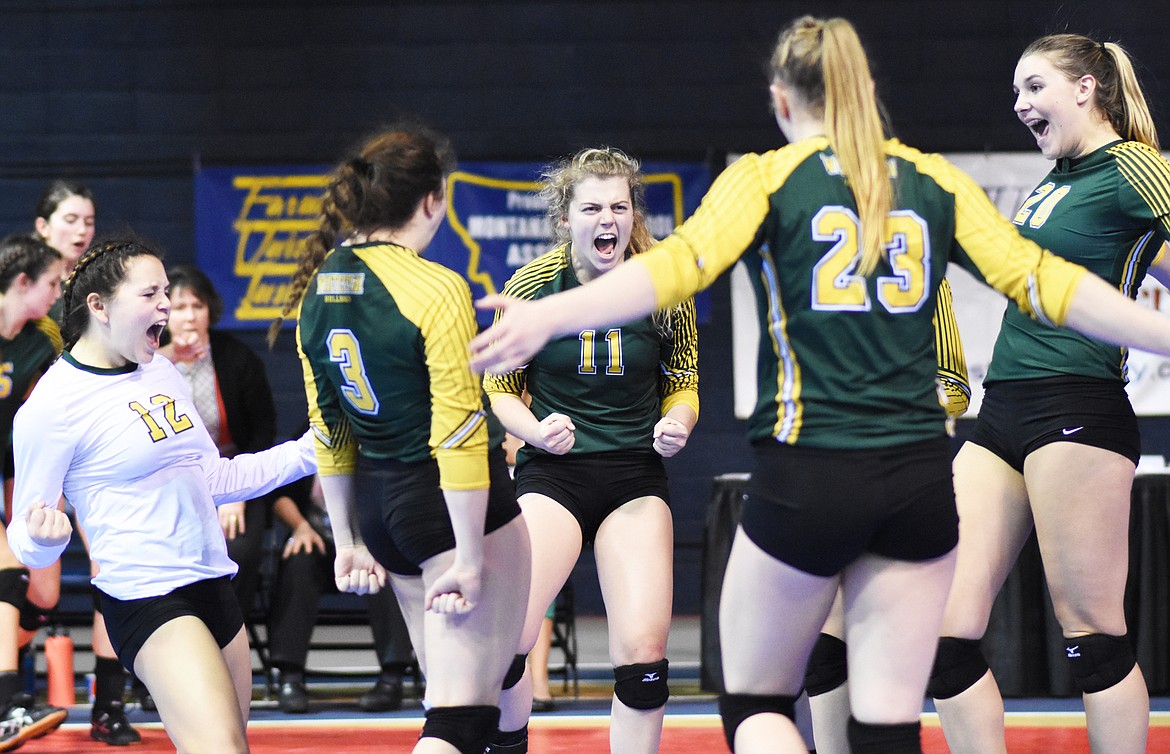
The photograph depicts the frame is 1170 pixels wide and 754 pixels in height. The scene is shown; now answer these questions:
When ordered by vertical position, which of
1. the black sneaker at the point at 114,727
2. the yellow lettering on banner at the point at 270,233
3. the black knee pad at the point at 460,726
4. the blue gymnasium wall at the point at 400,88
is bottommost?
the black sneaker at the point at 114,727

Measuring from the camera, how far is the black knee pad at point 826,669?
10.4 feet

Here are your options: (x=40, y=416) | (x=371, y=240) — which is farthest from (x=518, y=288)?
(x=40, y=416)

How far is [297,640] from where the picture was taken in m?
5.41

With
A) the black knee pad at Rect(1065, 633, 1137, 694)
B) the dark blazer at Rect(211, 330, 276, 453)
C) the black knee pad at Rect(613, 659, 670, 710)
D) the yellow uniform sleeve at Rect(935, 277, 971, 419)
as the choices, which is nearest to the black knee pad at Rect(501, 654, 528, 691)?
the black knee pad at Rect(613, 659, 670, 710)

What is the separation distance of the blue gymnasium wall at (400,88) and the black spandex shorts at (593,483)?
450 centimetres

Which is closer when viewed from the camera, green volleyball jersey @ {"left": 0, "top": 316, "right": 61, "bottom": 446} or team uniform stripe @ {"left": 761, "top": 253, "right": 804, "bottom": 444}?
team uniform stripe @ {"left": 761, "top": 253, "right": 804, "bottom": 444}

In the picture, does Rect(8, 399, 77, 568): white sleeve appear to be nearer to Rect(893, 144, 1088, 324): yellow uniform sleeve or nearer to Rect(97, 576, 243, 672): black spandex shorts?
Rect(97, 576, 243, 672): black spandex shorts

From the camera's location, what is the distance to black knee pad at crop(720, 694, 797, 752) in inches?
91.9

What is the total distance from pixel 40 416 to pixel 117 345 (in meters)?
0.24

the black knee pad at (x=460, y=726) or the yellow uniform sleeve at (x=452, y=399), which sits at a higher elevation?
the yellow uniform sleeve at (x=452, y=399)

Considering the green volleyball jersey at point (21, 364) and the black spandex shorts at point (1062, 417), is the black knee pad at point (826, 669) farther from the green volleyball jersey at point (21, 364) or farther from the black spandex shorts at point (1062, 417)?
the green volleyball jersey at point (21, 364)

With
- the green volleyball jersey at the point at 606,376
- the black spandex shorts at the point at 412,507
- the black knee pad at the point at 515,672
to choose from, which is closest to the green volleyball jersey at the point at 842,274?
the black spandex shorts at the point at 412,507

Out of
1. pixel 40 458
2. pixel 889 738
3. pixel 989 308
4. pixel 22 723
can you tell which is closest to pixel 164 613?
pixel 40 458

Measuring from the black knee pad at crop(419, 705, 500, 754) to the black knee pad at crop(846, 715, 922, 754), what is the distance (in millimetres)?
765
